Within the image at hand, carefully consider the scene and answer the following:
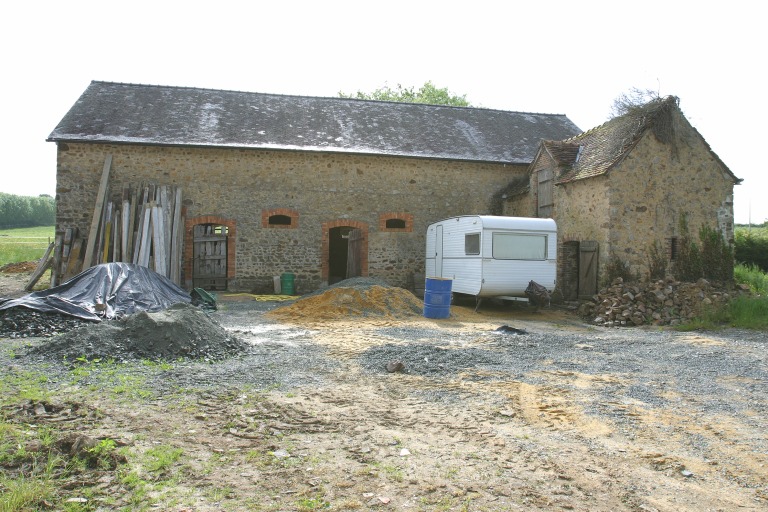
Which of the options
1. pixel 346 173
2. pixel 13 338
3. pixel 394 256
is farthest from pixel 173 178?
pixel 13 338

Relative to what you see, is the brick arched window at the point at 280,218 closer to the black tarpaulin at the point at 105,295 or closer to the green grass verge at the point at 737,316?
the black tarpaulin at the point at 105,295

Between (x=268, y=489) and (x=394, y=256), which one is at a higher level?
(x=394, y=256)

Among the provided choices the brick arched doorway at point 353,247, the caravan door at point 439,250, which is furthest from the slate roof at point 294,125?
the caravan door at point 439,250

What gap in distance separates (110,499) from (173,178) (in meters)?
14.9

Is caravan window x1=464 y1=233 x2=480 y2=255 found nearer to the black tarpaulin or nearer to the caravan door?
the caravan door

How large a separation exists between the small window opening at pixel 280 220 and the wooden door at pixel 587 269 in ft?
29.4

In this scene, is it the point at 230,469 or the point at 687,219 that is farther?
the point at 687,219

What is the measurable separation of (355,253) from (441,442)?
47.4ft

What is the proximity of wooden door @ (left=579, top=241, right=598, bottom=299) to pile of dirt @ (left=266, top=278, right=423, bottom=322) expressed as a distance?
4514mm

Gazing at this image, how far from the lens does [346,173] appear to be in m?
18.3

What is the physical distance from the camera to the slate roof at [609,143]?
566 inches

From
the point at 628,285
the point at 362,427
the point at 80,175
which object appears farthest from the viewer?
the point at 80,175

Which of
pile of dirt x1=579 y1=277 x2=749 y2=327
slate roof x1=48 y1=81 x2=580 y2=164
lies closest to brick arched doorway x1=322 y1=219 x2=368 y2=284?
slate roof x1=48 y1=81 x2=580 y2=164

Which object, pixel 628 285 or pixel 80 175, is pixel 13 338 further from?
pixel 628 285
